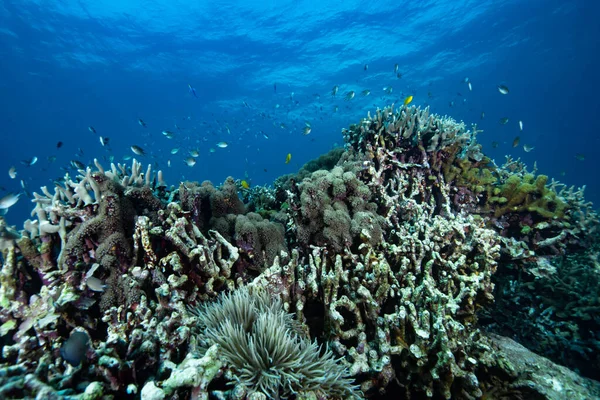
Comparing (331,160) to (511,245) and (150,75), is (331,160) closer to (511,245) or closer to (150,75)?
(511,245)

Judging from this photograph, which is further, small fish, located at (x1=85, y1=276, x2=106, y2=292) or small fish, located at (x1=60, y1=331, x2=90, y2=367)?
small fish, located at (x1=85, y1=276, x2=106, y2=292)

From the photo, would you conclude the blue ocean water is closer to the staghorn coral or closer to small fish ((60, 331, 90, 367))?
the staghorn coral

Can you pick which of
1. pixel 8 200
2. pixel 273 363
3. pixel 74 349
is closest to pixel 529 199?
pixel 273 363

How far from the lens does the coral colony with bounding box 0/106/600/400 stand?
6.93 ft

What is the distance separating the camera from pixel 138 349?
6.87 feet

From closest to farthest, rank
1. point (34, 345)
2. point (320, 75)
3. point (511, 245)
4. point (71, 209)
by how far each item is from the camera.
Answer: point (34, 345) < point (71, 209) < point (511, 245) < point (320, 75)

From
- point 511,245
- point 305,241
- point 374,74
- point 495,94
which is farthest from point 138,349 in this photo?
point 495,94

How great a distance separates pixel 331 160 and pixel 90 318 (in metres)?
6.82

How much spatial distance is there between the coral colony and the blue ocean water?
2014cm

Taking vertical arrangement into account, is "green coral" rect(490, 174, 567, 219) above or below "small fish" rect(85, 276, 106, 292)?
above

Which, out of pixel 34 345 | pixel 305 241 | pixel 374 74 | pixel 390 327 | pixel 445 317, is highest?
pixel 374 74

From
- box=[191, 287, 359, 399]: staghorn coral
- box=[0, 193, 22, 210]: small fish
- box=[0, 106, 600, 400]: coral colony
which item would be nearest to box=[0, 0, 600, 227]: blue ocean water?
box=[0, 193, 22, 210]: small fish

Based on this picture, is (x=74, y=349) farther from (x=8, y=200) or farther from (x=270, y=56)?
(x=270, y=56)

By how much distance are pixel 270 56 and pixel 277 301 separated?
48688mm
